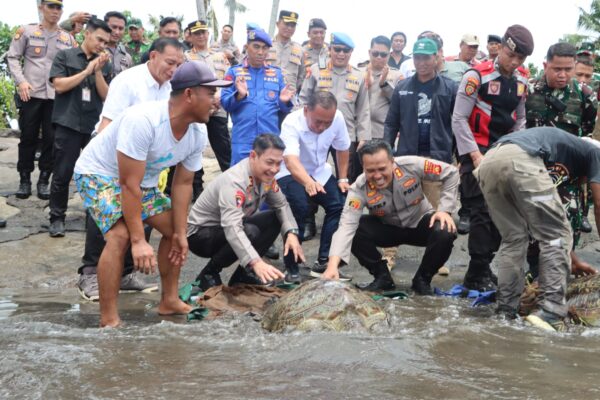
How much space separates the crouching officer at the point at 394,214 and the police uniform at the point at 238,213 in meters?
0.54

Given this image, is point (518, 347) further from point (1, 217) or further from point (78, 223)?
point (1, 217)

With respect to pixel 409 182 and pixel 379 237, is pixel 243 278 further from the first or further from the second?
pixel 409 182

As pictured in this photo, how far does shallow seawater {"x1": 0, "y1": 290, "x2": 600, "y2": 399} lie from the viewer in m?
3.11

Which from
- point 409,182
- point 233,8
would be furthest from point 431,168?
point 233,8

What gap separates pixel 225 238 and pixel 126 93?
1.37 m

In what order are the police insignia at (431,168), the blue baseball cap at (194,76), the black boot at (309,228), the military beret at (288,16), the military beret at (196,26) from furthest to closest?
the military beret at (288,16), the military beret at (196,26), the black boot at (309,228), the police insignia at (431,168), the blue baseball cap at (194,76)

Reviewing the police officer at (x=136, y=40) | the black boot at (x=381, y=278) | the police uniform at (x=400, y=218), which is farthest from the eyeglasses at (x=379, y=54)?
the police officer at (x=136, y=40)

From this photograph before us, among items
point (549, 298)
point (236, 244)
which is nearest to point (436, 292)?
point (549, 298)

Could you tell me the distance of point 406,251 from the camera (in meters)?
7.25

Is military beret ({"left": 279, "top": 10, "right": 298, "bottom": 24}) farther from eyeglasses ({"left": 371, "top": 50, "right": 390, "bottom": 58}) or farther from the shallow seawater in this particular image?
the shallow seawater

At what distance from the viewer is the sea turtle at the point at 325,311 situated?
4.20 m

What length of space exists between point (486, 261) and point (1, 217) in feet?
16.6

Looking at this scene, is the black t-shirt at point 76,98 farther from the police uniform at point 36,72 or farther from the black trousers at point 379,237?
the black trousers at point 379,237

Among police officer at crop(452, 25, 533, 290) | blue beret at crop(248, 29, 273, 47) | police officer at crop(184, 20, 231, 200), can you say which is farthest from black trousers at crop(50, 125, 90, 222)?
police officer at crop(452, 25, 533, 290)
